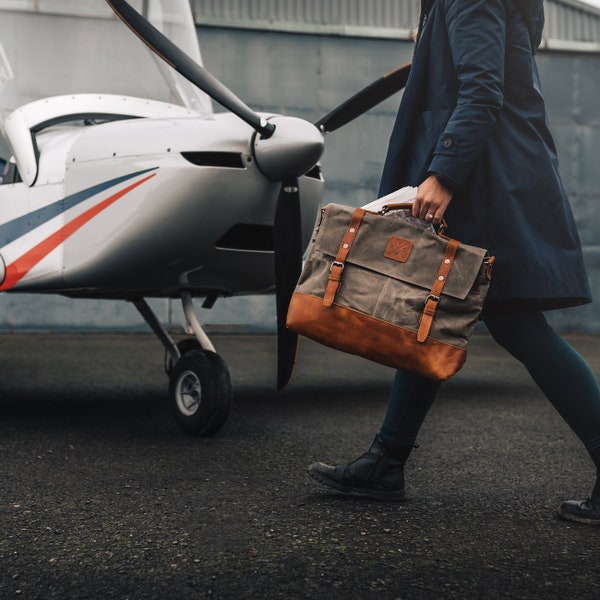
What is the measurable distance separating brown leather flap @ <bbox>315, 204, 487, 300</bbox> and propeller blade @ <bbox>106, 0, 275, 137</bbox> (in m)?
1.20

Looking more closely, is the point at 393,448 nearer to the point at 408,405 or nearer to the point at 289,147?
the point at 408,405

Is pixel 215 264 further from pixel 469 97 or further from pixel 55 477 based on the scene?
pixel 469 97

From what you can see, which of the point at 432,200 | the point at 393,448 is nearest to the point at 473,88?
the point at 432,200

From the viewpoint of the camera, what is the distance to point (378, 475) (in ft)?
8.13

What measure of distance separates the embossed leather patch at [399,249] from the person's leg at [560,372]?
0.29 m

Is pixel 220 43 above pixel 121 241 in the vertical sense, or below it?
above

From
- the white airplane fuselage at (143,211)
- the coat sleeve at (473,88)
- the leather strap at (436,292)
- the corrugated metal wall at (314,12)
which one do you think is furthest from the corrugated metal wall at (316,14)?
the leather strap at (436,292)

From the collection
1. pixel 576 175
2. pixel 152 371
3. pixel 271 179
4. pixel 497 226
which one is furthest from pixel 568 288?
pixel 576 175

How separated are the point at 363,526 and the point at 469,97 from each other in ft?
3.81

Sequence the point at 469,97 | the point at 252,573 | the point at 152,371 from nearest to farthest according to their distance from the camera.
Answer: the point at 252,573
the point at 469,97
the point at 152,371

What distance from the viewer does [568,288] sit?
222 cm

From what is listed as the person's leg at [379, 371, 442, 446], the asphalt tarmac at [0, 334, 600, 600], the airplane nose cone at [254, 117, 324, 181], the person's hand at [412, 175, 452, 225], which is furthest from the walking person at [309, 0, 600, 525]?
the airplane nose cone at [254, 117, 324, 181]

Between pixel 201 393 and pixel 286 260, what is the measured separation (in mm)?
690

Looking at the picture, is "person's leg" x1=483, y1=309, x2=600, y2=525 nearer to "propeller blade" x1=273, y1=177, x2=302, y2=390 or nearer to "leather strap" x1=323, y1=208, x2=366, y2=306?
"leather strap" x1=323, y1=208, x2=366, y2=306
